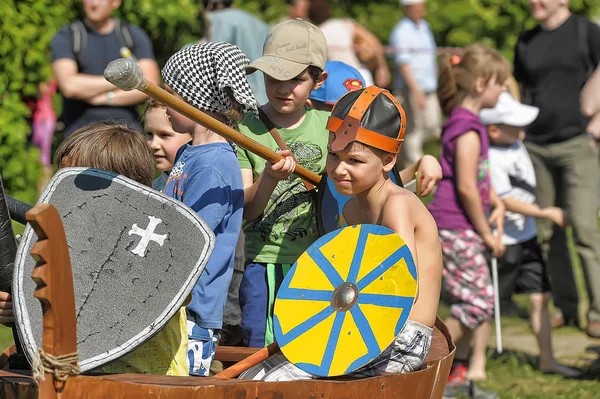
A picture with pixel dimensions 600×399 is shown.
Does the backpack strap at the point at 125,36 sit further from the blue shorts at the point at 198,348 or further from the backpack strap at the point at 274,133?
the blue shorts at the point at 198,348

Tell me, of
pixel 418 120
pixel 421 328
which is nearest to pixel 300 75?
pixel 421 328

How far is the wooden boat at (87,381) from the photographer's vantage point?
2.98m

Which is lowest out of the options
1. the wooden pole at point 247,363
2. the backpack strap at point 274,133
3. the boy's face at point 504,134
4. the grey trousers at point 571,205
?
the grey trousers at point 571,205

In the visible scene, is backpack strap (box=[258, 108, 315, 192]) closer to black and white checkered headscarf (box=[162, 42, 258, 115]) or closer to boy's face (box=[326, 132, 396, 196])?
black and white checkered headscarf (box=[162, 42, 258, 115])

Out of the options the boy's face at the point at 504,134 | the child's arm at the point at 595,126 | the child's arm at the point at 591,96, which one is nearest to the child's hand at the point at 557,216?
the boy's face at the point at 504,134

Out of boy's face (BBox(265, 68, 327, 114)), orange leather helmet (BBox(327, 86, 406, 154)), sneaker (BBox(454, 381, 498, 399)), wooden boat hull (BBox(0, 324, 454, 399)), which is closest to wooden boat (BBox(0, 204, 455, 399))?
wooden boat hull (BBox(0, 324, 454, 399))

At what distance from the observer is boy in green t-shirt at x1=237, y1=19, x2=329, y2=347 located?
4.51m

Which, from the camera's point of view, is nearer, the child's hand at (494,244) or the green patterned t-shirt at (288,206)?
the green patterned t-shirt at (288,206)

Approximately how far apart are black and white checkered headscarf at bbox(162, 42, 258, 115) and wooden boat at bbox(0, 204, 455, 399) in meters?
1.09

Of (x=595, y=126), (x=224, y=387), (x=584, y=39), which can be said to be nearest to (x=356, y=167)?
(x=224, y=387)

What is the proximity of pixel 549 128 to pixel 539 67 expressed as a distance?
411 mm

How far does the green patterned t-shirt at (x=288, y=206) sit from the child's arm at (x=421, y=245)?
773 mm

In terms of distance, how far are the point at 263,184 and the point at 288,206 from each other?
1.30 ft

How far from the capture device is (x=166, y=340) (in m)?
3.73
